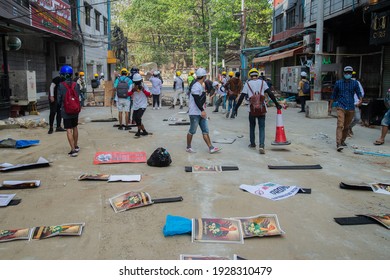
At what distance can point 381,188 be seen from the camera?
5.72 metres

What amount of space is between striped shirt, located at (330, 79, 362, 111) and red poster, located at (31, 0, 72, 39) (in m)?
11.1

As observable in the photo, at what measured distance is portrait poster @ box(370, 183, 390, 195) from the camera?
5632 millimetres

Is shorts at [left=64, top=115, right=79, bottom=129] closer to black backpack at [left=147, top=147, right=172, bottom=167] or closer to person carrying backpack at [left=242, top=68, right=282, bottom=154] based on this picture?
black backpack at [left=147, top=147, right=172, bottom=167]

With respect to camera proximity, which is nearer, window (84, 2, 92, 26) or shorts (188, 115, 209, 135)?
shorts (188, 115, 209, 135)

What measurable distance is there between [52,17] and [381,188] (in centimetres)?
1539

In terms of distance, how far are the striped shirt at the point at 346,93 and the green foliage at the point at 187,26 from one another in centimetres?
2992

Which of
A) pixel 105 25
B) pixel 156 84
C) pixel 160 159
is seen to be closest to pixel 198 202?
pixel 160 159

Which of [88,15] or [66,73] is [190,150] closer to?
[66,73]

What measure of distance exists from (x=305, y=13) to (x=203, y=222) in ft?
Answer: 66.4

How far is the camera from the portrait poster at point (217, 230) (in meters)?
3.96

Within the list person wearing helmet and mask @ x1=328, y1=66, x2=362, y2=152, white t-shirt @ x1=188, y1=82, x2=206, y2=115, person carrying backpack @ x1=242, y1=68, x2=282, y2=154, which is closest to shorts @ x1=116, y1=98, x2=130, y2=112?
white t-shirt @ x1=188, y1=82, x2=206, y2=115

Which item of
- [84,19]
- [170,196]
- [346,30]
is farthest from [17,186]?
[84,19]

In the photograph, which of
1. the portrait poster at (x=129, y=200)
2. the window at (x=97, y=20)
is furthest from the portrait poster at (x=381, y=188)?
the window at (x=97, y=20)

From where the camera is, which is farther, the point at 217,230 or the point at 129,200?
the point at 129,200
